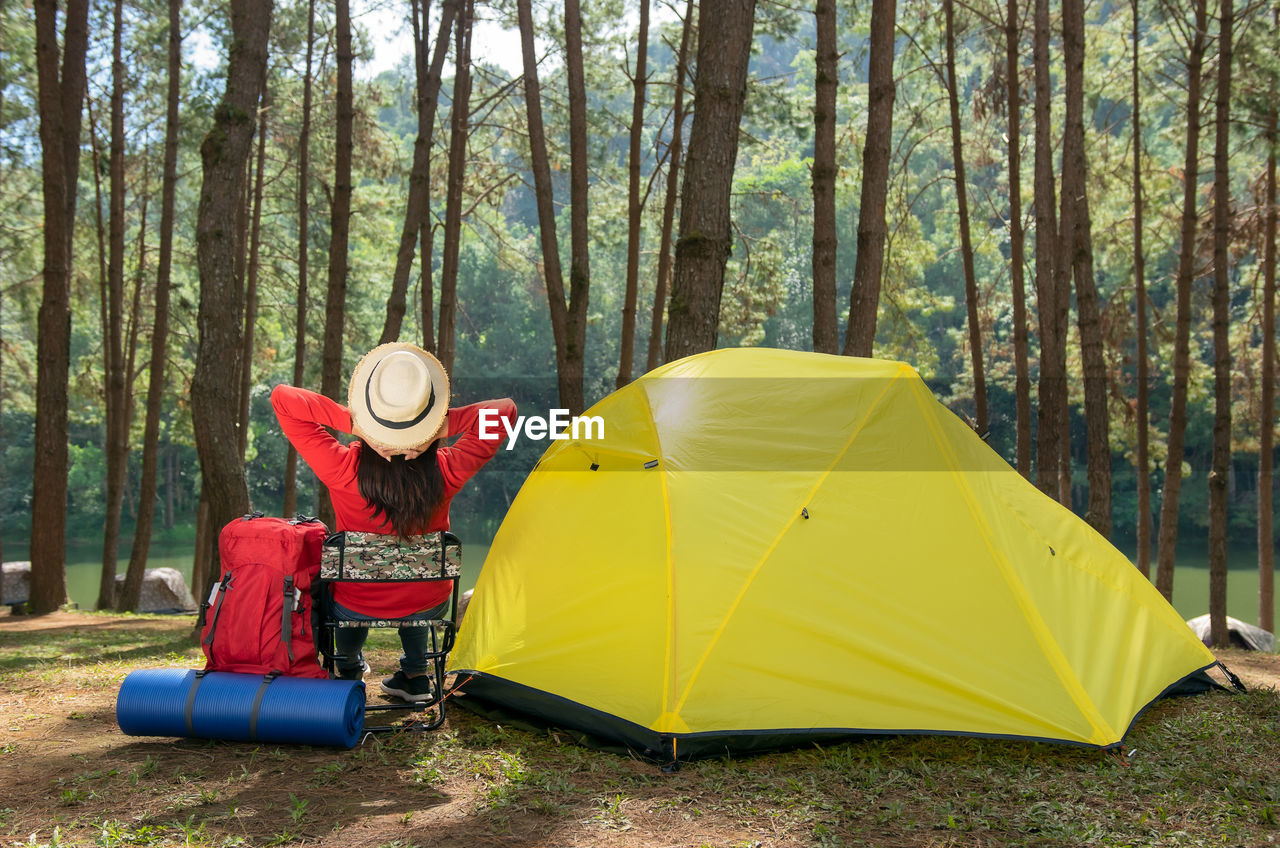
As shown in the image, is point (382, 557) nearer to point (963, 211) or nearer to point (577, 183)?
point (577, 183)

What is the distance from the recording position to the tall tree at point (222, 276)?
6328 mm

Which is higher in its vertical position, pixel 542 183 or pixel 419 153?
pixel 419 153

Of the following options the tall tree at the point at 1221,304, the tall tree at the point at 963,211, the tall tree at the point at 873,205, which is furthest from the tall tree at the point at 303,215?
the tall tree at the point at 1221,304

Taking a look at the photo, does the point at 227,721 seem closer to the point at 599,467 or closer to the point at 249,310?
the point at 599,467

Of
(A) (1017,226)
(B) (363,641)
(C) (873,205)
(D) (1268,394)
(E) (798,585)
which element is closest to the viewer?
(E) (798,585)

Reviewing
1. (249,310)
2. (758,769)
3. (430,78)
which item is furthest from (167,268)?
(758,769)

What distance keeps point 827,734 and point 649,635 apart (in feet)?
2.59

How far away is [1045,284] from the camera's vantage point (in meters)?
9.18

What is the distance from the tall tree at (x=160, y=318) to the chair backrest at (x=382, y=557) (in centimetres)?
841

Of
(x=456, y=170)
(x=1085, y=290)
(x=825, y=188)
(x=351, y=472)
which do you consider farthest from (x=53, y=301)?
(x=1085, y=290)

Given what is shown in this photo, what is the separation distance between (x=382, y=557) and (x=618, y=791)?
144 cm

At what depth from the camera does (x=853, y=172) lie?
1445 cm

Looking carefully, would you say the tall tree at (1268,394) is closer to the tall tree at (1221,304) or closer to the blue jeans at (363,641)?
the tall tree at (1221,304)

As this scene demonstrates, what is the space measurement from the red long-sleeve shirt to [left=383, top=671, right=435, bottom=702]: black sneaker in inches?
19.8
